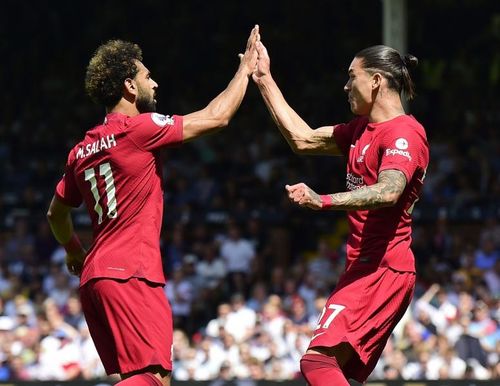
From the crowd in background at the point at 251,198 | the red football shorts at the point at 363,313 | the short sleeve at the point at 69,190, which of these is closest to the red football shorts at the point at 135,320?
the short sleeve at the point at 69,190

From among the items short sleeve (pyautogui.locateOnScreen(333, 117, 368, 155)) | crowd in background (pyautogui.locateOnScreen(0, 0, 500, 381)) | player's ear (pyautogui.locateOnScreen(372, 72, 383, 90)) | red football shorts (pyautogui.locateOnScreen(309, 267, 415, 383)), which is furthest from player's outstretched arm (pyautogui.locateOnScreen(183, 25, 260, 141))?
crowd in background (pyautogui.locateOnScreen(0, 0, 500, 381))

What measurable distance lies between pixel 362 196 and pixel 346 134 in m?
0.90

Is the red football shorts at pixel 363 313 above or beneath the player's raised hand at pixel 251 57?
beneath

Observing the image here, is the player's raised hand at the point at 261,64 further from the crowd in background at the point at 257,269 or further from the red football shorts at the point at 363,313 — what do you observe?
the crowd in background at the point at 257,269

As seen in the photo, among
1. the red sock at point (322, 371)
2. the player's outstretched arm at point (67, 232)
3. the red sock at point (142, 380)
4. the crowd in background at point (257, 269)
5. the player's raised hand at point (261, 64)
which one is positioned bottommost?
the crowd in background at point (257, 269)

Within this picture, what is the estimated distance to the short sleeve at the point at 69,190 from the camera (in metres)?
5.73

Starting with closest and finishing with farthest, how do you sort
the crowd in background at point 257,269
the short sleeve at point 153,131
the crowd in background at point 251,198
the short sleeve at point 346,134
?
the short sleeve at point 153,131 → the short sleeve at point 346,134 → the crowd in background at point 257,269 → the crowd in background at point 251,198

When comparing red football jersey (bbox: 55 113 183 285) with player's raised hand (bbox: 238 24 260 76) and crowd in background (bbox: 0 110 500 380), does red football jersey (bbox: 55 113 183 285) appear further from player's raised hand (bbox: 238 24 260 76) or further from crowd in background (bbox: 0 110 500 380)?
crowd in background (bbox: 0 110 500 380)

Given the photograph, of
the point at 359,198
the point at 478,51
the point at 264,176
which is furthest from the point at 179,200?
the point at 359,198

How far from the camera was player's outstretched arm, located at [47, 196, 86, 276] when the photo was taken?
19.6 feet

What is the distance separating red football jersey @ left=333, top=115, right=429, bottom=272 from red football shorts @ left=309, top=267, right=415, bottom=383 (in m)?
0.07

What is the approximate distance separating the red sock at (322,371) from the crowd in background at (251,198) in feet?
18.5

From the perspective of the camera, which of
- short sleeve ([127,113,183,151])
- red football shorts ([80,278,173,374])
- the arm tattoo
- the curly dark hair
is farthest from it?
the curly dark hair

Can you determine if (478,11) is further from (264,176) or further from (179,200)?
(179,200)
